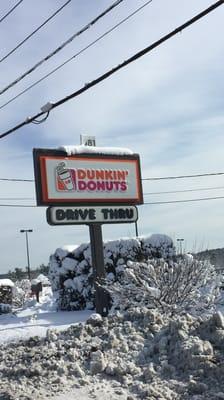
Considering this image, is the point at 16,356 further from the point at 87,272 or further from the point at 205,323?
Answer: the point at 87,272

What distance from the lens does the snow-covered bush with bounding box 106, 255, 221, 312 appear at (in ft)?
43.9

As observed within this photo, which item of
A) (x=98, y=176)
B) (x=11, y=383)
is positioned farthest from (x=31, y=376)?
(x=98, y=176)

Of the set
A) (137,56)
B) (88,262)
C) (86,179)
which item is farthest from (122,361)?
(88,262)

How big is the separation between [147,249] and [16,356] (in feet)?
37.0

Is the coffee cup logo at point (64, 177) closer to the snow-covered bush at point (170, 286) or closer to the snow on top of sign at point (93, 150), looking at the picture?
the snow on top of sign at point (93, 150)

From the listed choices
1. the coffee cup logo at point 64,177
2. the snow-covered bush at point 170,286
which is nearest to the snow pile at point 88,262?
the coffee cup logo at point 64,177

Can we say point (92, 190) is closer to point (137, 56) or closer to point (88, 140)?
point (88, 140)

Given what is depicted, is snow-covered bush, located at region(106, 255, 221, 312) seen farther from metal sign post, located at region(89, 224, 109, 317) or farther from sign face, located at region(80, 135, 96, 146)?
sign face, located at region(80, 135, 96, 146)

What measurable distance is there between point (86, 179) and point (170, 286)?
4.49m

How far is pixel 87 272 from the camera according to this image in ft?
66.5

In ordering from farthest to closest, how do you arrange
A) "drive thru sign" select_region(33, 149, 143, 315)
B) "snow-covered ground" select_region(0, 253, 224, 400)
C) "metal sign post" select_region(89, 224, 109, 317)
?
"drive thru sign" select_region(33, 149, 143, 315) → "metal sign post" select_region(89, 224, 109, 317) → "snow-covered ground" select_region(0, 253, 224, 400)

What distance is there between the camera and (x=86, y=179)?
54.2ft

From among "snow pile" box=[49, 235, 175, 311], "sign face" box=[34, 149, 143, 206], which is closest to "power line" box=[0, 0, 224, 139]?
"sign face" box=[34, 149, 143, 206]

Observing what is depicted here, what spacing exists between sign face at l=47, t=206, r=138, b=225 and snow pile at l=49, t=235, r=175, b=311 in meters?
2.57
